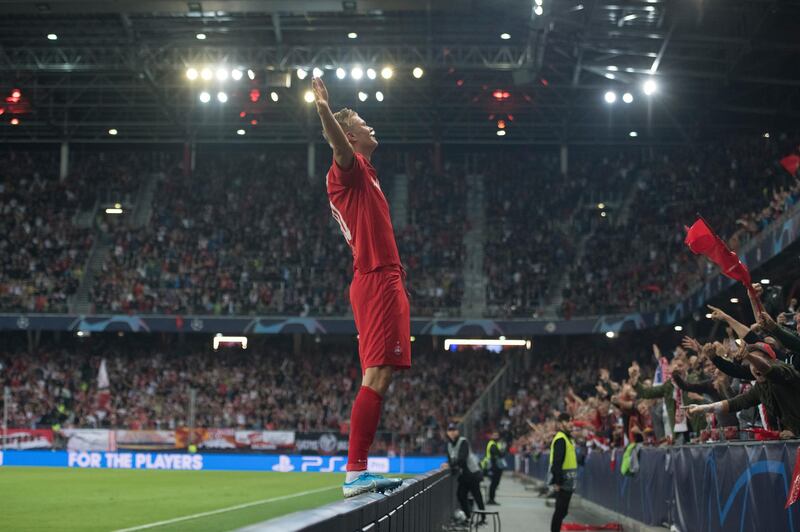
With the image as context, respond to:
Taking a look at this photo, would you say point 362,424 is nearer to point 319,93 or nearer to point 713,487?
point 319,93

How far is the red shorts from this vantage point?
20.2 feet

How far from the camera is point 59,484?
2311 centimetres

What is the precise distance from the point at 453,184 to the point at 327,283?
8394mm

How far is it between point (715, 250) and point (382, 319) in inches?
148

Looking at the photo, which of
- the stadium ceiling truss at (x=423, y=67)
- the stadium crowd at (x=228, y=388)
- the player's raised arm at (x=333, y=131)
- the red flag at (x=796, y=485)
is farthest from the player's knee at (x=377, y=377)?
the stadium crowd at (x=228, y=388)

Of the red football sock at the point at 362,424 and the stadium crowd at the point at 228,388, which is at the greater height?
the stadium crowd at the point at 228,388

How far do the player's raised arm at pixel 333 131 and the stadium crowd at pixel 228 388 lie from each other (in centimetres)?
3384

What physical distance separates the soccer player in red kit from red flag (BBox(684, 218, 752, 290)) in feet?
10.7

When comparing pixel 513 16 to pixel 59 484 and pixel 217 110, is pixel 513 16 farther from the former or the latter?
pixel 59 484

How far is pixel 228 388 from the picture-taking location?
44.3 meters

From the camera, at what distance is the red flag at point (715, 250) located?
8.73 metres

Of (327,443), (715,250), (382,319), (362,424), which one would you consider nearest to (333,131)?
(382,319)

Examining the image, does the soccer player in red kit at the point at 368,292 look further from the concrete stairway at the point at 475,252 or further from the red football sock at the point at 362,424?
the concrete stairway at the point at 475,252

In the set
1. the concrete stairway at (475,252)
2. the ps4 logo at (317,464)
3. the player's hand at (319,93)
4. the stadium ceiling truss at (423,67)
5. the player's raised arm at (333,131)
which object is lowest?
the ps4 logo at (317,464)
